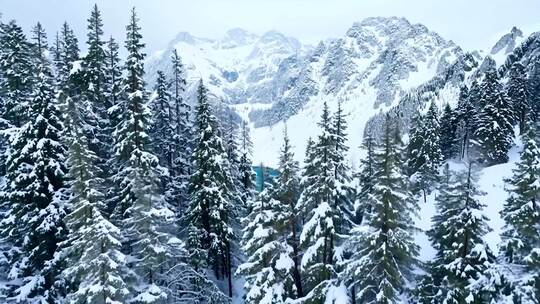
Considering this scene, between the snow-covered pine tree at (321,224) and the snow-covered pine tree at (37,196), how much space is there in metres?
13.7

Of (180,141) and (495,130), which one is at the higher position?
(495,130)

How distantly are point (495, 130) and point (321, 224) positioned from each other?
4442 cm

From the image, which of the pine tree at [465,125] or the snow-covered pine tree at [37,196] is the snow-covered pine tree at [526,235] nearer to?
the snow-covered pine tree at [37,196]

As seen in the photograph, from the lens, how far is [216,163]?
29.2 m

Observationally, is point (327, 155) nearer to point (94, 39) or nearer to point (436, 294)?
point (436, 294)

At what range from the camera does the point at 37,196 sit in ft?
80.5

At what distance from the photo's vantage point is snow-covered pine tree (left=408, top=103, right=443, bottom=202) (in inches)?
2302

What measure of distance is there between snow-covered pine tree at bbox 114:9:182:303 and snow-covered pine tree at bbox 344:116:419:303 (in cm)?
1001

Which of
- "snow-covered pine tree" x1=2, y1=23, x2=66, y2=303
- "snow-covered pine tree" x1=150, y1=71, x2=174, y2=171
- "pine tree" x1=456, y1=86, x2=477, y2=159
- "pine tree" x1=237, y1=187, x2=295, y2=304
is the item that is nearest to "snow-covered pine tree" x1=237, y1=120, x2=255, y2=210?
"snow-covered pine tree" x1=150, y1=71, x2=174, y2=171

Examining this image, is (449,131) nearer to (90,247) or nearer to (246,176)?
(246,176)

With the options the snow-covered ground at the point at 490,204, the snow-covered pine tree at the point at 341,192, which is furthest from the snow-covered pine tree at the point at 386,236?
the snow-covered ground at the point at 490,204

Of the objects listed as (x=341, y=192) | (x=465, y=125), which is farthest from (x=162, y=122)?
(x=465, y=125)

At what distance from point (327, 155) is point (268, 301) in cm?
862

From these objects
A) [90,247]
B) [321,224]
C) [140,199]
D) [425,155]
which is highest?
[425,155]
